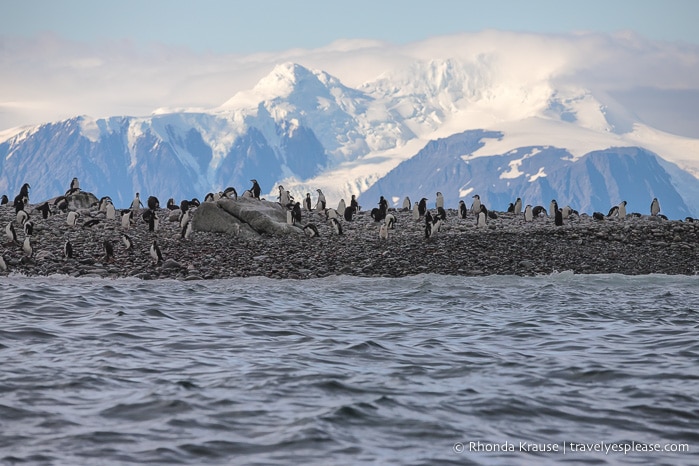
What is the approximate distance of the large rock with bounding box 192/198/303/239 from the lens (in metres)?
27.5

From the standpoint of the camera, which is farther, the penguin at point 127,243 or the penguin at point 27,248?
the penguin at point 127,243

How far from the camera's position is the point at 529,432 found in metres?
8.02

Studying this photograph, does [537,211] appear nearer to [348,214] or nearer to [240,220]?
[348,214]

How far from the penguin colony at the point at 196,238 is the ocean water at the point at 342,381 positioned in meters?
4.71

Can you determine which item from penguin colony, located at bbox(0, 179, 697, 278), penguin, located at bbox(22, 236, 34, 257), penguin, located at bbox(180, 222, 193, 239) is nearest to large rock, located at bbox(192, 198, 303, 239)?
penguin colony, located at bbox(0, 179, 697, 278)

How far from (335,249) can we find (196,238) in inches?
162

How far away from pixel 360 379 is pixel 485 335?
3842 millimetres

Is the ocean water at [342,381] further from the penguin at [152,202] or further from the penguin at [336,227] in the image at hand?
the penguin at [152,202]

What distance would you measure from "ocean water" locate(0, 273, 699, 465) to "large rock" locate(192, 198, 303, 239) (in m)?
9.58

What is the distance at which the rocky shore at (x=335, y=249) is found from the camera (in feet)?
73.6

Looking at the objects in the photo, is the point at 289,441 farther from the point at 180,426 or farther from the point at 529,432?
the point at 529,432

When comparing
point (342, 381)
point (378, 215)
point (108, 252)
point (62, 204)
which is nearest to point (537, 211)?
point (378, 215)

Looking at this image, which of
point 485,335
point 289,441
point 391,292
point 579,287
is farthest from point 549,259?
point 289,441

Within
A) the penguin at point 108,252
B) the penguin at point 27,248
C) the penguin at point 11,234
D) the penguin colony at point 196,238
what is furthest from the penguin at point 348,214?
the penguin at point 27,248
